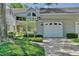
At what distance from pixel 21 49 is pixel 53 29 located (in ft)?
1.96

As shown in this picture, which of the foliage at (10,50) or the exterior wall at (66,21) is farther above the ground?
the exterior wall at (66,21)

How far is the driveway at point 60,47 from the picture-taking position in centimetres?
831

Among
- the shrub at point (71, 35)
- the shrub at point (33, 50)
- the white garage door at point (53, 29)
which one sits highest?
the white garage door at point (53, 29)

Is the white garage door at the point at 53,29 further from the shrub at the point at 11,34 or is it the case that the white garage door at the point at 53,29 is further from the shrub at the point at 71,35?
the shrub at the point at 11,34

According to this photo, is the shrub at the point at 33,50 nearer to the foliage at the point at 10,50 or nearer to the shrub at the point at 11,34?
the foliage at the point at 10,50

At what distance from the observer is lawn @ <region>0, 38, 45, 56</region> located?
832 centimetres

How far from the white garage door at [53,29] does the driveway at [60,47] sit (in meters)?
0.08

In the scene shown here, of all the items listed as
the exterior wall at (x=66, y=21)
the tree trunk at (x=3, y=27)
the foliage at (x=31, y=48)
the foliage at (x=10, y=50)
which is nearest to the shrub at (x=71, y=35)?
the exterior wall at (x=66, y=21)

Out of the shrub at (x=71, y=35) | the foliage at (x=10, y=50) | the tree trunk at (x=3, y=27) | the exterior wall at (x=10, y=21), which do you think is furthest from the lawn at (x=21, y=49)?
the shrub at (x=71, y=35)

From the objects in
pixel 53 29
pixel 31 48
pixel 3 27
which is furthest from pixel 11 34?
pixel 53 29

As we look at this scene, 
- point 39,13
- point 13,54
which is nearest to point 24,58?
point 13,54

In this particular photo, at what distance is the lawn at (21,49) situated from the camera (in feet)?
27.3

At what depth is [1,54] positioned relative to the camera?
8.32 metres

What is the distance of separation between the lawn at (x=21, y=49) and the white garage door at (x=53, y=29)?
27cm
